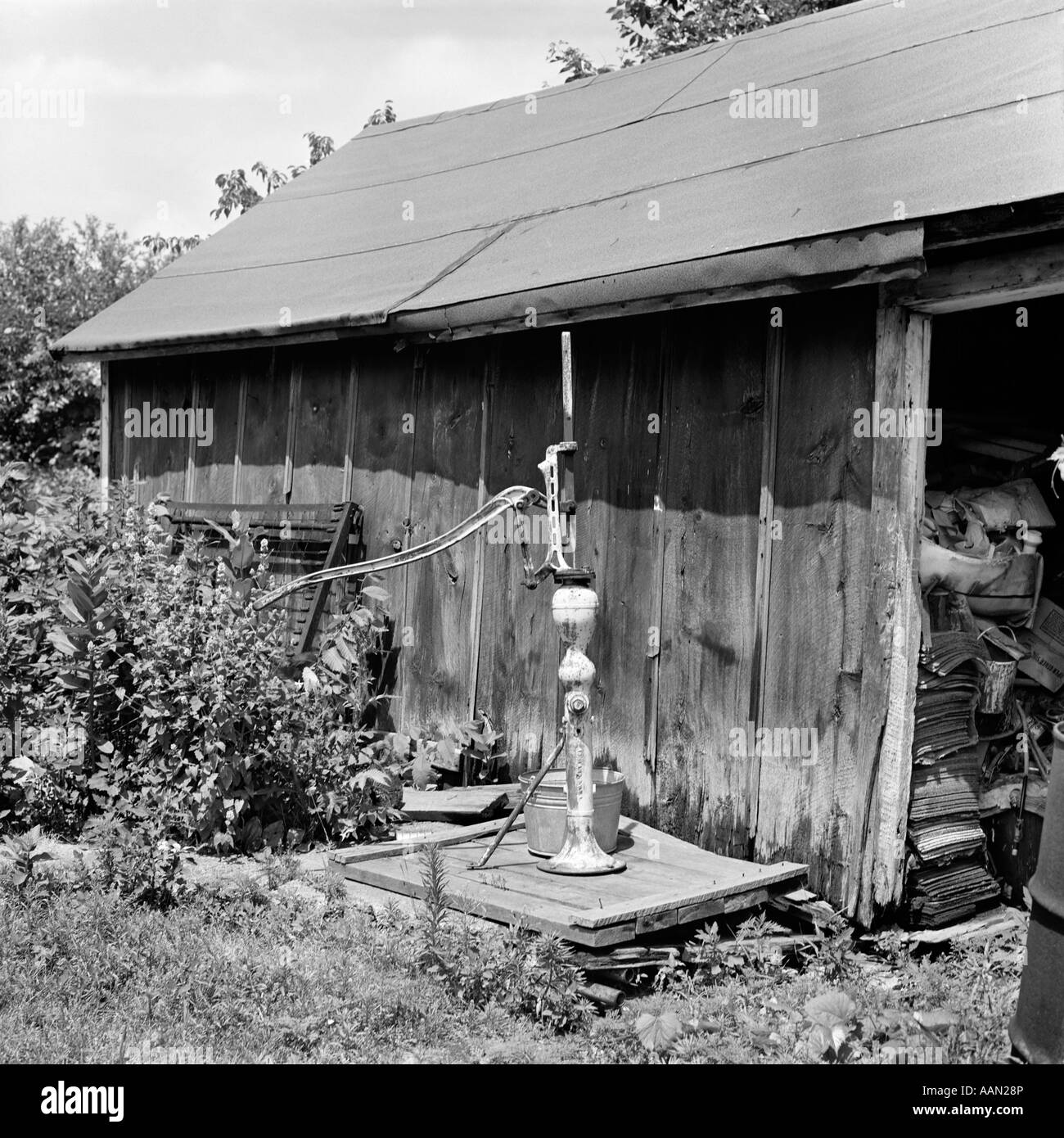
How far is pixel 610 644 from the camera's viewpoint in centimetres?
608

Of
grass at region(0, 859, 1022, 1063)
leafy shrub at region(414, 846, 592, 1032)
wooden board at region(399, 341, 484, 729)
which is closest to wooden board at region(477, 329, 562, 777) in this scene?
wooden board at region(399, 341, 484, 729)

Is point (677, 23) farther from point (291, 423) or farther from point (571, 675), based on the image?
point (571, 675)

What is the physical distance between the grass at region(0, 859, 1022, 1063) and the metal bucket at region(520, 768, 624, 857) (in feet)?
2.37

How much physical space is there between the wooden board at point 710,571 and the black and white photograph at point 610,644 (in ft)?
0.08

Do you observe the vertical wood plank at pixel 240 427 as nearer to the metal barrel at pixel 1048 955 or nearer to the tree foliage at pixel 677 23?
the metal barrel at pixel 1048 955

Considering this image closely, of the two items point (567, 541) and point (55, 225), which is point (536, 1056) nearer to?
point (567, 541)

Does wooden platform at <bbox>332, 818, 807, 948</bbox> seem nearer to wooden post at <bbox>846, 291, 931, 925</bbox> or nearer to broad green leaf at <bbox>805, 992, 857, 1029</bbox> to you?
wooden post at <bbox>846, 291, 931, 925</bbox>

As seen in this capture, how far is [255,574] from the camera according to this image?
20.9 ft

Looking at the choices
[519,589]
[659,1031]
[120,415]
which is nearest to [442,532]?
[519,589]

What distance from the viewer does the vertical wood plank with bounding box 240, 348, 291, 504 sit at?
26.8ft

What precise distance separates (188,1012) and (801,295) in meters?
3.70

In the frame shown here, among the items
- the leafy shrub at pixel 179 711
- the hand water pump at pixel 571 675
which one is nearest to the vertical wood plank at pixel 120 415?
the leafy shrub at pixel 179 711

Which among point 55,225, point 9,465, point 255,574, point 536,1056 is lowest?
point 536,1056

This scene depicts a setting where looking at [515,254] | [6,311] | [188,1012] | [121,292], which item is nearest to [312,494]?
[515,254]
